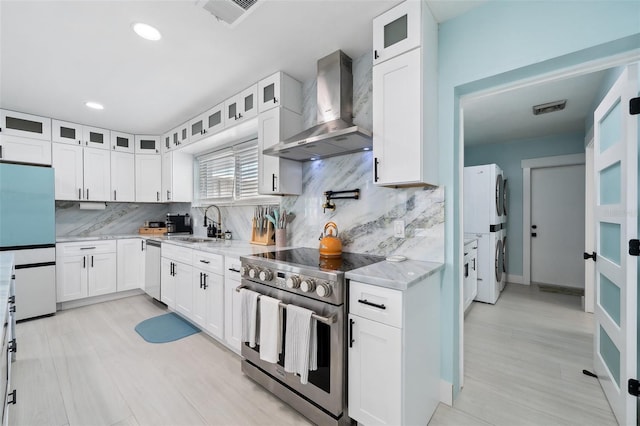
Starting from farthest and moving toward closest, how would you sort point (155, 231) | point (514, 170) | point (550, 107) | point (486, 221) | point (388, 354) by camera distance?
point (514, 170), point (155, 231), point (486, 221), point (550, 107), point (388, 354)

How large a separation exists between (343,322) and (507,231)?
16.0 ft

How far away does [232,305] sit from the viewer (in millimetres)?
2352

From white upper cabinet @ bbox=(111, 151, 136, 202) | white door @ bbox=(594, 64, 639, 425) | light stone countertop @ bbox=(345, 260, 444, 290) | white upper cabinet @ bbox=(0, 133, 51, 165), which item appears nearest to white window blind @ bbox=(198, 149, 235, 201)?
white upper cabinet @ bbox=(111, 151, 136, 202)

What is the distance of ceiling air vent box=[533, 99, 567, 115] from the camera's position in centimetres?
320

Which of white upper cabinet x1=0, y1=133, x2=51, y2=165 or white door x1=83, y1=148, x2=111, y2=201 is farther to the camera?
white door x1=83, y1=148, x2=111, y2=201

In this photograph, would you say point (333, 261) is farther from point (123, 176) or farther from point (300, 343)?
point (123, 176)

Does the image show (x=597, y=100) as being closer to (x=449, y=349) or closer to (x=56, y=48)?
(x=449, y=349)

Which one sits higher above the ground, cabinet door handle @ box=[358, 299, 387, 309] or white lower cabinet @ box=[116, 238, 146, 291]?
cabinet door handle @ box=[358, 299, 387, 309]

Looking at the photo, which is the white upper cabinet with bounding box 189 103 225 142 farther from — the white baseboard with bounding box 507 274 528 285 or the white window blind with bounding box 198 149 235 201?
the white baseboard with bounding box 507 274 528 285

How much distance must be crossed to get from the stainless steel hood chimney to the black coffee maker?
114 inches

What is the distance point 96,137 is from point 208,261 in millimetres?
3177

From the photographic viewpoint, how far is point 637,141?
4.88 ft

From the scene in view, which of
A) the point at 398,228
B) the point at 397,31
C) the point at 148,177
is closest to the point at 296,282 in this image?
the point at 398,228

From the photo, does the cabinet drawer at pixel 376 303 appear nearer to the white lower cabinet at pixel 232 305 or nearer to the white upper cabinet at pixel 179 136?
the white lower cabinet at pixel 232 305
